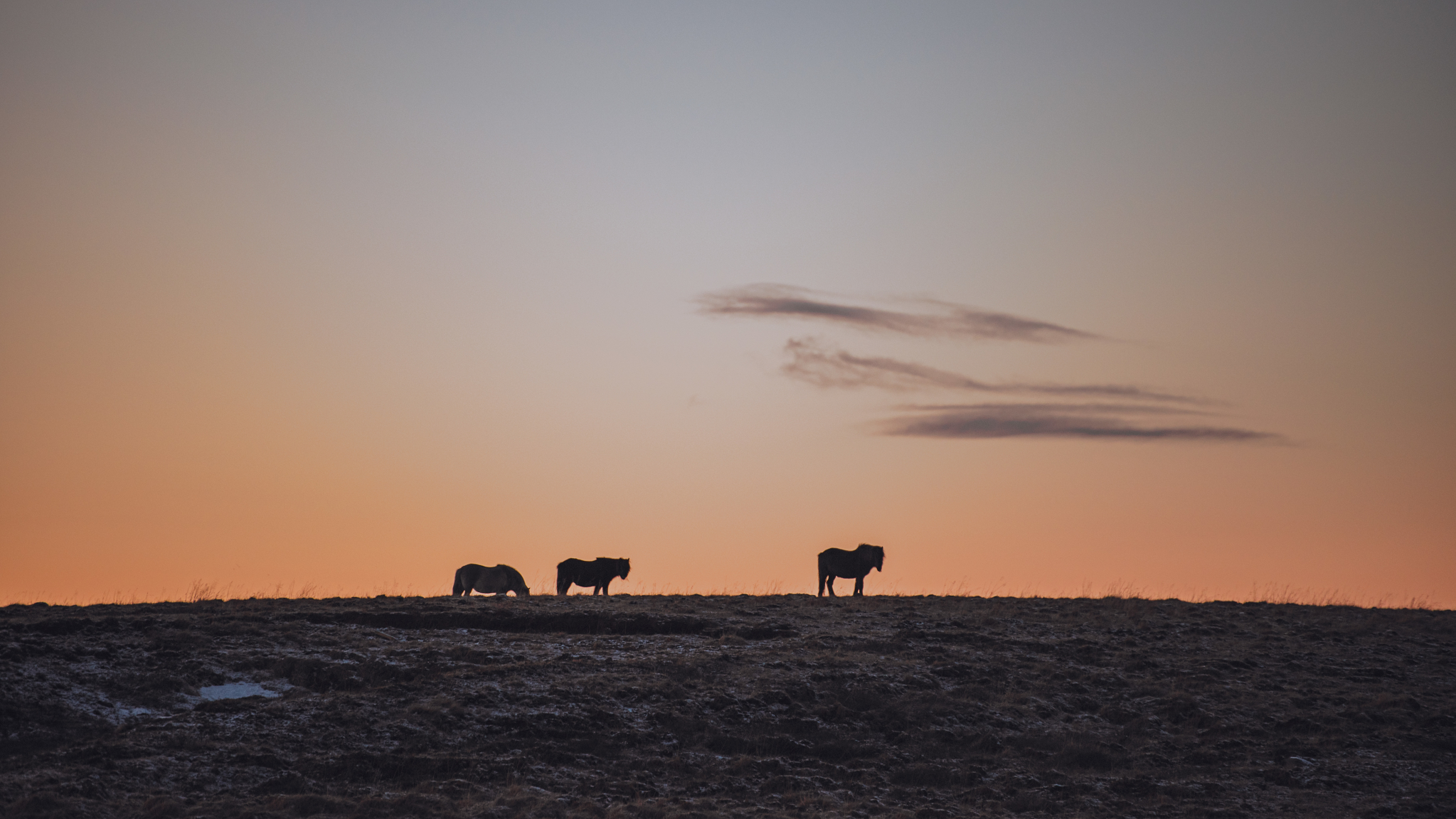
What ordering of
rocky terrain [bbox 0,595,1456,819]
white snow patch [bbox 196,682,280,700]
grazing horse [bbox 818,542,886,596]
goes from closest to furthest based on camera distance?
rocky terrain [bbox 0,595,1456,819]
white snow patch [bbox 196,682,280,700]
grazing horse [bbox 818,542,886,596]

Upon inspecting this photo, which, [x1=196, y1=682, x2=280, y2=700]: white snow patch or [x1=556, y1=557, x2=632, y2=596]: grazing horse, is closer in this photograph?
[x1=196, y1=682, x2=280, y2=700]: white snow patch

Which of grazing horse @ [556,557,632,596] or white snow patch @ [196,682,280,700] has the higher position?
grazing horse @ [556,557,632,596]

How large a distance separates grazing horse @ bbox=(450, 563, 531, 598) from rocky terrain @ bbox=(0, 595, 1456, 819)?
33.6 ft

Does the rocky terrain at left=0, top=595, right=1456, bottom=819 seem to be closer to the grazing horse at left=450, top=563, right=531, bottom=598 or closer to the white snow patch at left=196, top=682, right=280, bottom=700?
the white snow patch at left=196, top=682, right=280, bottom=700

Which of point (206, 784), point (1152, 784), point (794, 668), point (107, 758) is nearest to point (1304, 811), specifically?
point (1152, 784)

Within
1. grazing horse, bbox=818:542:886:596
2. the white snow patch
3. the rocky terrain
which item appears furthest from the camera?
Result: grazing horse, bbox=818:542:886:596

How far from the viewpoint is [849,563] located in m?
39.8

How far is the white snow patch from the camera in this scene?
20.7m

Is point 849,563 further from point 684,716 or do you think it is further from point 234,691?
point 234,691

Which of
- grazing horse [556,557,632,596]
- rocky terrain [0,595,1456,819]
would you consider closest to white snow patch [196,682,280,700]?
rocky terrain [0,595,1456,819]

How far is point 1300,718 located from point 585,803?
15986 millimetres

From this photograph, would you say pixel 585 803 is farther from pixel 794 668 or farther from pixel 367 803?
pixel 794 668

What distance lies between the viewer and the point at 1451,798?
19.6 meters

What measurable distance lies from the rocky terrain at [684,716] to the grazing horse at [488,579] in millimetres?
10239
